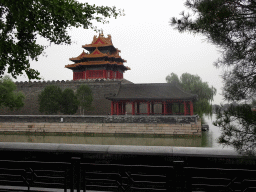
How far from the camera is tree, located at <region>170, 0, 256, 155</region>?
2693 millimetres

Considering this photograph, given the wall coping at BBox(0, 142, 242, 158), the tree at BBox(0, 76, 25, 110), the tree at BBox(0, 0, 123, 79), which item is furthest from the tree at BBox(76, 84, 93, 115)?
the wall coping at BBox(0, 142, 242, 158)

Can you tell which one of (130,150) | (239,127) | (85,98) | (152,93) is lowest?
(130,150)

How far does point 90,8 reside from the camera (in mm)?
5340

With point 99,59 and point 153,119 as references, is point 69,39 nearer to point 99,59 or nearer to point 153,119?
point 153,119

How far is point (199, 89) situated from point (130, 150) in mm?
19902

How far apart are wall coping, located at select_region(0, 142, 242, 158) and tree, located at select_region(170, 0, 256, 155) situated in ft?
1.08

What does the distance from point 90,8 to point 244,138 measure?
4394 mm

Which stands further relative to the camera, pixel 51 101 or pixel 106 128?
pixel 51 101

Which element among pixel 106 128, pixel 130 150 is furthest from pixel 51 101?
pixel 130 150

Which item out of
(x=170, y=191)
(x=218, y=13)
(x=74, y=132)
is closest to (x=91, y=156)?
(x=170, y=191)

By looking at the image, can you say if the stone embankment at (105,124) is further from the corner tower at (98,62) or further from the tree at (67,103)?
the corner tower at (98,62)

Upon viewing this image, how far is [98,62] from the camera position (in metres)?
27.4

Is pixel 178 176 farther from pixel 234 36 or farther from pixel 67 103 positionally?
pixel 67 103

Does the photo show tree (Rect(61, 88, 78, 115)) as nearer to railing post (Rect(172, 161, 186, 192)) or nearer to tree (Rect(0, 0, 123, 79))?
tree (Rect(0, 0, 123, 79))
